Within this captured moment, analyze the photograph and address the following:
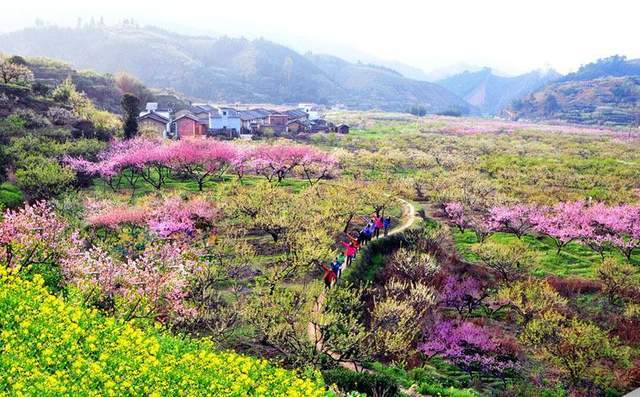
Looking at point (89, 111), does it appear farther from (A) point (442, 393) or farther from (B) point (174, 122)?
(A) point (442, 393)

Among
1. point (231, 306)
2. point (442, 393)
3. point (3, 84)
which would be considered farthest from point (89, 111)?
point (442, 393)

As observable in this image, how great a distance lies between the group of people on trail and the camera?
3269cm

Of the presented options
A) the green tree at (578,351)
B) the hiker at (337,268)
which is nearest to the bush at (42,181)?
the hiker at (337,268)

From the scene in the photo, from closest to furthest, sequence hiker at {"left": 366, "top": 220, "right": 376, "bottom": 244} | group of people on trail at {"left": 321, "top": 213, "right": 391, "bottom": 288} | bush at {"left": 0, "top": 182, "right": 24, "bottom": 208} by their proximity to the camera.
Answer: group of people on trail at {"left": 321, "top": 213, "right": 391, "bottom": 288}
bush at {"left": 0, "top": 182, "right": 24, "bottom": 208}
hiker at {"left": 366, "top": 220, "right": 376, "bottom": 244}

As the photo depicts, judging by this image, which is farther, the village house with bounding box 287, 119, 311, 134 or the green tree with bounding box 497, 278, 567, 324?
the village house with bounding box 287, 119, 311, 134

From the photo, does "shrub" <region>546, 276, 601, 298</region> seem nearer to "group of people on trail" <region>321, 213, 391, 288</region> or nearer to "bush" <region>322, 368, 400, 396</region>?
"group of people on trail" <region>321, 213, 391, 288</region>

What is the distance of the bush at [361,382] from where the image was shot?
72.5 ft

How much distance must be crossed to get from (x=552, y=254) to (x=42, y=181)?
4716cm

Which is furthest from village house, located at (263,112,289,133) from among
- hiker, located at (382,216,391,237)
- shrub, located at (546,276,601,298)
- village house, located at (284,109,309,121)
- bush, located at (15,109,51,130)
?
shrub, located at (546,276,601,298)

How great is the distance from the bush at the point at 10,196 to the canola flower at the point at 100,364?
2767 cm

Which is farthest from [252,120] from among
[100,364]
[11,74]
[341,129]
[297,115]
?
[100,364]

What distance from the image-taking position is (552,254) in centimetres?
4794

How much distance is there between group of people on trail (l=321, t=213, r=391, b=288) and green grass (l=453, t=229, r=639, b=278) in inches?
325

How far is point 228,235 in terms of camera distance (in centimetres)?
3909
